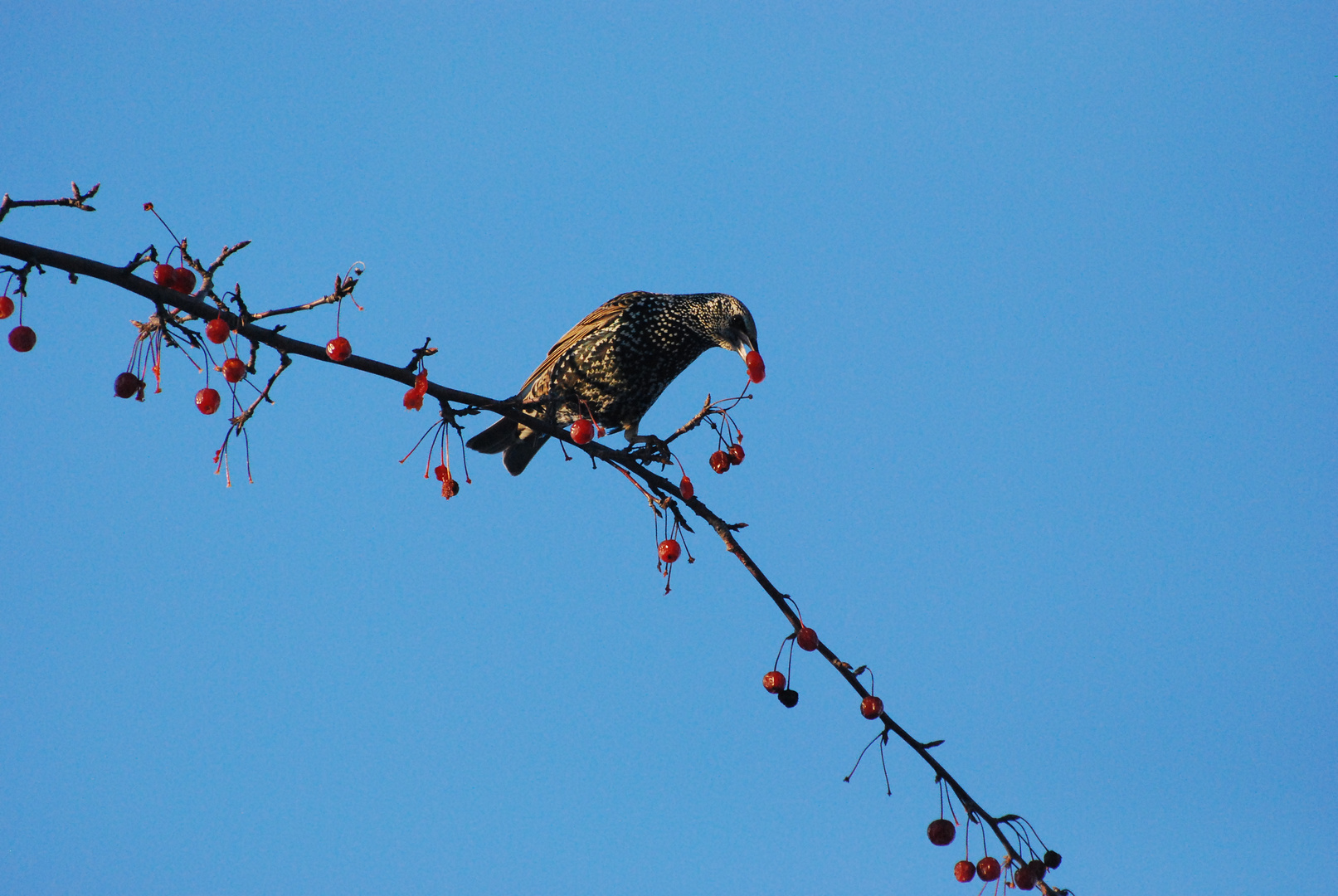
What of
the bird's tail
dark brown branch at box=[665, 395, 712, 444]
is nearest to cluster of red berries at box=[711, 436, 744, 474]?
dark brown branch at box=[665, 395, 712, 444]

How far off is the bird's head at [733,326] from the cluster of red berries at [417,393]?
3.24 meters

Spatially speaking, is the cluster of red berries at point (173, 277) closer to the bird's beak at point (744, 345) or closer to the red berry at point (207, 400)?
the red berry at point (207, 400)

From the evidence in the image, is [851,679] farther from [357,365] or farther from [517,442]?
[517,442]

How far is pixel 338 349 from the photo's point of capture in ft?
10.3

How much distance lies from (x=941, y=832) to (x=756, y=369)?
8.03ft

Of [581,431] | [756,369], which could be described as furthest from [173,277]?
[756,369]

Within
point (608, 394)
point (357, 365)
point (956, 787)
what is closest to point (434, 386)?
point (357, 365)

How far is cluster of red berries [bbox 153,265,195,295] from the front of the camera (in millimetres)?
3424

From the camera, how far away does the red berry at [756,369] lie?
17.5 ft

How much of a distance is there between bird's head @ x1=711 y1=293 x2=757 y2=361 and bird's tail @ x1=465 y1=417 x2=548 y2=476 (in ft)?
4.31

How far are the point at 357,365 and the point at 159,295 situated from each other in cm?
56

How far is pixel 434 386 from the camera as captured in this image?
3.23 meters

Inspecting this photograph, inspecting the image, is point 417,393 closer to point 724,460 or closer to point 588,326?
point 724,460

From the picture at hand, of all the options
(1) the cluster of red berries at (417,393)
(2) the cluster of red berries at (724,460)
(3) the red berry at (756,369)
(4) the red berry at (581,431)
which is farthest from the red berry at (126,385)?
(3) the red berry at (756,369)
